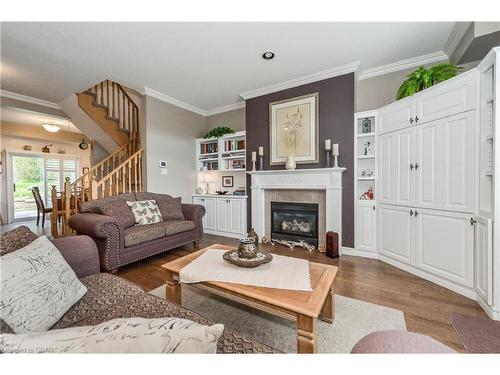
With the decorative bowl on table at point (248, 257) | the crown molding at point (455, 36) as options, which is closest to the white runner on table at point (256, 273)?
the decorative bowl on table at point (248, 257)

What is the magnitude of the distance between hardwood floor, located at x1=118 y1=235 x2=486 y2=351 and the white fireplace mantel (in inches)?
24.5

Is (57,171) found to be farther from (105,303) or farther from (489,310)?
(489,310)

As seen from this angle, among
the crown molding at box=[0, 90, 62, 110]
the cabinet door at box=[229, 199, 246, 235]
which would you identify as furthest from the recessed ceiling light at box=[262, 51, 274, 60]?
the crown molding at box=[0, 90, 62, 110]

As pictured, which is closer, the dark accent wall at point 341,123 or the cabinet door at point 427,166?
the cabinet door at point 427,166

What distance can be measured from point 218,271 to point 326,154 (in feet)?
8.08

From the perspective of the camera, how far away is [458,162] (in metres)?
2.01

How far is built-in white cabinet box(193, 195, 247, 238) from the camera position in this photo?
3.98m

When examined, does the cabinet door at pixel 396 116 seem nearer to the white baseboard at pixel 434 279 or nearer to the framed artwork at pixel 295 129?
the framed artwork at pixel 295 129

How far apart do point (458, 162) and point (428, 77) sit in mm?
1009

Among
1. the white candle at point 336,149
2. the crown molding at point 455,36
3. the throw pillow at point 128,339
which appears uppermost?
the crown molding at point 455,36

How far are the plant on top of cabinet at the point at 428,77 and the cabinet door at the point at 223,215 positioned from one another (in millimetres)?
3181

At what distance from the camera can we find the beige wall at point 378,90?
3051 millimetres

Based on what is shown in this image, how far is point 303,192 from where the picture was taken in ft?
11.4
